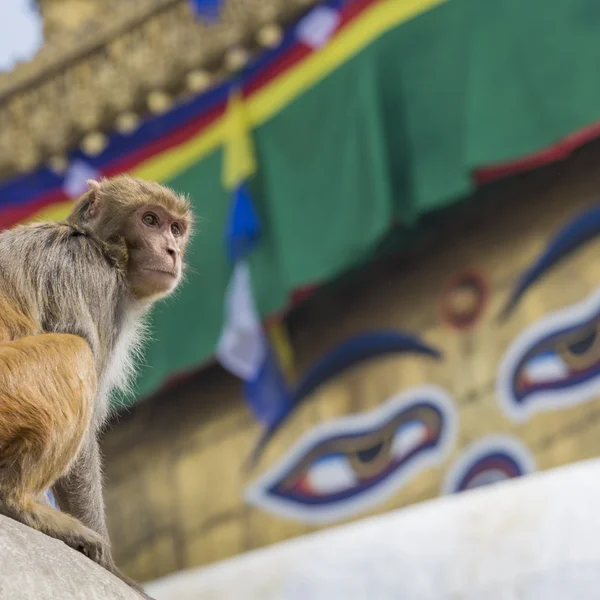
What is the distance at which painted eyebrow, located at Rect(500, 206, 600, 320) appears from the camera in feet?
25.1

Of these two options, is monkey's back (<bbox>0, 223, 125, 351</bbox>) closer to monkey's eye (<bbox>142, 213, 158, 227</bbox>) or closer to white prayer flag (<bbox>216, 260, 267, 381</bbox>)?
monkey's eye (<bbox>142, 213, 158, 227</bbox>)

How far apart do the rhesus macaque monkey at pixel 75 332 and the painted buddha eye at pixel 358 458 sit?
3616 mm

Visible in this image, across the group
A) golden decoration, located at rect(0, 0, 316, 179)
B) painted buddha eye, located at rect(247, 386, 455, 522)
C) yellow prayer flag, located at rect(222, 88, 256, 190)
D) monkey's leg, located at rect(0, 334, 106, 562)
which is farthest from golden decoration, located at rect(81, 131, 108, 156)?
monkey's leg, located at rect(0, 334, 106, 562)

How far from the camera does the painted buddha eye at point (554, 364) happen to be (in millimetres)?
7375

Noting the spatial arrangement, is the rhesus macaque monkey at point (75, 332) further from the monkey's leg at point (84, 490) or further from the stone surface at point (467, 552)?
the stone surface at point (467, 552)

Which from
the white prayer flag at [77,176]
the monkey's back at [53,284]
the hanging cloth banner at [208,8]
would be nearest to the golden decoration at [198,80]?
the hanging cloth banner at [208,8]

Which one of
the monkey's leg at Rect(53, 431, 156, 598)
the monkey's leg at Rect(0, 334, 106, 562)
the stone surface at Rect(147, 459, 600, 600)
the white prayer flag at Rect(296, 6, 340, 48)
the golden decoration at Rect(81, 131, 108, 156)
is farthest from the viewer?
the golden decoration at Rect(81, 131, 108, 156)

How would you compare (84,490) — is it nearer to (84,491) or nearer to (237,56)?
(84,491)

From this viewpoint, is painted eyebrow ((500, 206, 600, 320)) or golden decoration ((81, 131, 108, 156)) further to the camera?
golden decoration ((81, 131, 108, 156))

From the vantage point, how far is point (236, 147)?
342 inches

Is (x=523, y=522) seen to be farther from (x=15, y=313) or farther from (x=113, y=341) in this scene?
(x=15, y=313)

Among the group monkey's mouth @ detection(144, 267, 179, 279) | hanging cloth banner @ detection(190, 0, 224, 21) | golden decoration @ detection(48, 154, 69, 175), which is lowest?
monkey's mouth @ detection(144, 267, 179, 279)

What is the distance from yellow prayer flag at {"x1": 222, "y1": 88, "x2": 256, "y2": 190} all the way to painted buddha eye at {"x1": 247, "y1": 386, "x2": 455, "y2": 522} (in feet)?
5.08

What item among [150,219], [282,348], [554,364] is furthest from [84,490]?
[282,348]
